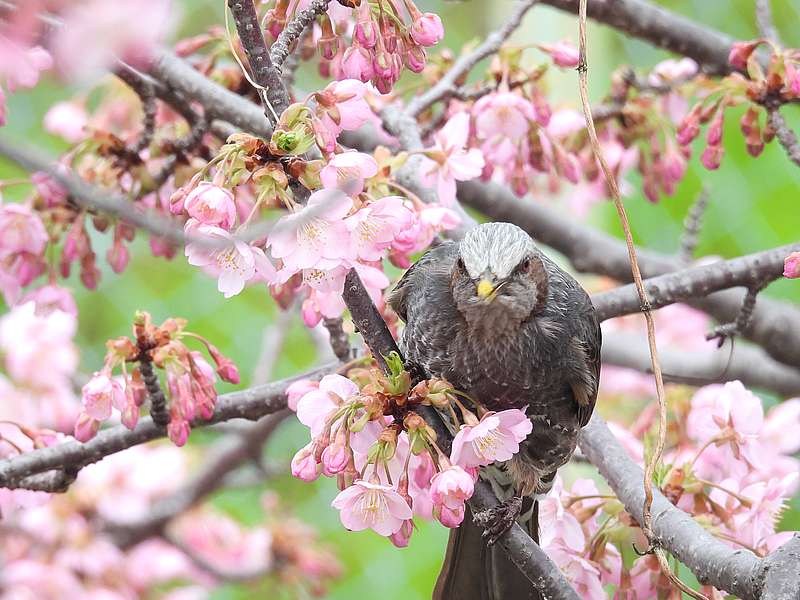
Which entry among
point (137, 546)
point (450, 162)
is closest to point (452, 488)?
point (450, 162)

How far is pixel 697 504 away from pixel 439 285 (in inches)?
Result: 17.4

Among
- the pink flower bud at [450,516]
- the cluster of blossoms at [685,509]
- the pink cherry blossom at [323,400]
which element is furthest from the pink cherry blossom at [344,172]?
the cluster of blossoms at [685,509]

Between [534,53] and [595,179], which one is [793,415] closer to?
[595,179]

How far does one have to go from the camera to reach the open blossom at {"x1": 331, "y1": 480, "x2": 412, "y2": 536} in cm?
112

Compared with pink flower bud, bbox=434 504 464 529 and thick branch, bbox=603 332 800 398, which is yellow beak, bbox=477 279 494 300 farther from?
thick branch, bbox=603 332 800 398

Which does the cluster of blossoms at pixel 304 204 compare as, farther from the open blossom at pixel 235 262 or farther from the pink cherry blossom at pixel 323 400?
the pink cherry blossom at pixel 323 400

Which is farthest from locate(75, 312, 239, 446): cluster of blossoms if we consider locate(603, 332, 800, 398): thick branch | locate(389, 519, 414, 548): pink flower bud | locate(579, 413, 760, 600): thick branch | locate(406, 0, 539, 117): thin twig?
locate(603, 332, 800, 398): thick branch

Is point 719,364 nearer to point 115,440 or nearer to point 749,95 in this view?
point 749,95

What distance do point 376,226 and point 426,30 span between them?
0.75 feet

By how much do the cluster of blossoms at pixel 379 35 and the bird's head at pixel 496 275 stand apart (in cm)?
23

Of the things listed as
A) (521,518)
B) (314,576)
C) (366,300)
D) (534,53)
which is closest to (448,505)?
(366,300)

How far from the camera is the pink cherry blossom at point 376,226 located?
112 centimetres

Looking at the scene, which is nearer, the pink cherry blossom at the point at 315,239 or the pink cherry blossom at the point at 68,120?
the pink cherry blossom at the point at 315,239

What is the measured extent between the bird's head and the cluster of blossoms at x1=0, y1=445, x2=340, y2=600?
1242 mm
